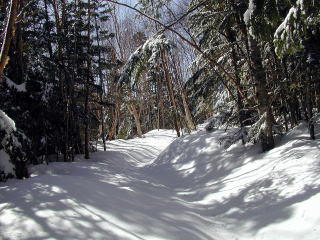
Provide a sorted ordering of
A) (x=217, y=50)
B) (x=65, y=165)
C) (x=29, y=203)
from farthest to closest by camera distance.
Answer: (x=65, y=165)
(x=217, y=50)
(x=29, y=203)

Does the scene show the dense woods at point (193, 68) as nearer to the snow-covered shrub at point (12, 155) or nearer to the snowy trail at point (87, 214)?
the snow-covered shrub at point (12, 155)

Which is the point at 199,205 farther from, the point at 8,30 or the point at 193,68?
the point at 193,68

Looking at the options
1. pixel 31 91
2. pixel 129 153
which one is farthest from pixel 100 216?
pixel 129 153

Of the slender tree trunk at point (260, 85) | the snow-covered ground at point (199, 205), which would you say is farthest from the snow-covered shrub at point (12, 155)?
the slender tree trunk at point (260, 85)

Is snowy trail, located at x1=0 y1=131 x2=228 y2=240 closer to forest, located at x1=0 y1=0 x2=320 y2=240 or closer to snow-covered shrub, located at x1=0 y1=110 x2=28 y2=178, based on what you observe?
forest, located at x1=0 y1=0 x2=320 y2=240

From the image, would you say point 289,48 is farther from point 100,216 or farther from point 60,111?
point 60,111

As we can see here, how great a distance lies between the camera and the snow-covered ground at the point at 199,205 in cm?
380

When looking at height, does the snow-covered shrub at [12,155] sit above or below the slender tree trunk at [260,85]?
below

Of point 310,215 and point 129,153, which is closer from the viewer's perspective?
point 310,215

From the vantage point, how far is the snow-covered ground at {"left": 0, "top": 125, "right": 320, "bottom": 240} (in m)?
3.80

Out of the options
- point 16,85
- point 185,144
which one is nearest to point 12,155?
point 16,85

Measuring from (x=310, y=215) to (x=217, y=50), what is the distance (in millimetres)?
6826

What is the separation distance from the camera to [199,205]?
5.99 metres

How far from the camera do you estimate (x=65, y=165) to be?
34.9 ft
